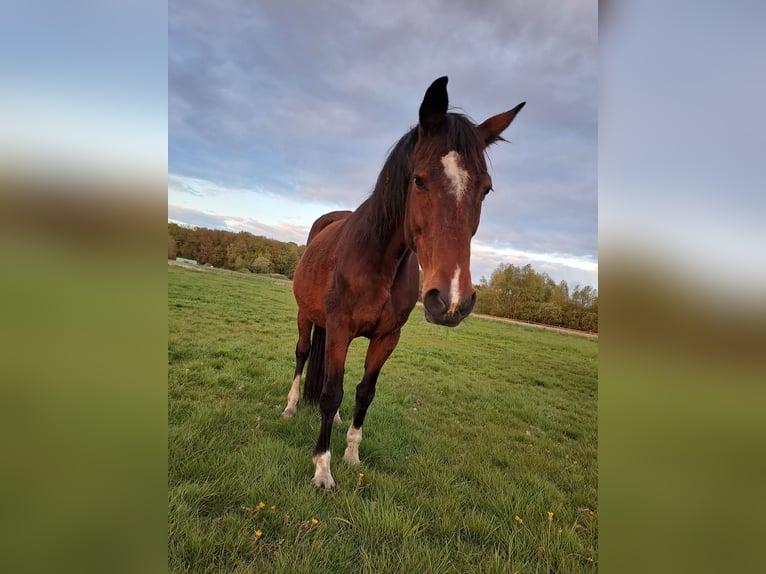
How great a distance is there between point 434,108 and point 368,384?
2.55m

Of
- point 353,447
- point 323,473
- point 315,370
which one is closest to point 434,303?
point 323,473

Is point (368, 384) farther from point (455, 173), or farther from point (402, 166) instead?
point (455, 173)

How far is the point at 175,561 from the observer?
1.71 meters

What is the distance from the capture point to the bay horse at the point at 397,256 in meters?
1.88

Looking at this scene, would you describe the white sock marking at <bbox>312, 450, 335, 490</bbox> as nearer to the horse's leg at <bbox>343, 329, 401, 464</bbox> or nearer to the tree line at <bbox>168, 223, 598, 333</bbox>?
the horse's leg at <bbox>343, 329, 401, 464</bbox>

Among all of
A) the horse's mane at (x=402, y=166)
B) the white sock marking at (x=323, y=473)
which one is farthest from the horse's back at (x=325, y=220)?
the white sock marking at (x=323, y=473)

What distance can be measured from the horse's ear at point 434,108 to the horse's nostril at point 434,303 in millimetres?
1163

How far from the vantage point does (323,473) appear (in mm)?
2742
